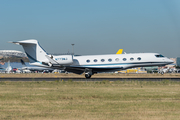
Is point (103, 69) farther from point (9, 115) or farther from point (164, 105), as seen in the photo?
point (9, 115)

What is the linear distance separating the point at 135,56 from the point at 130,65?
4.95 feet

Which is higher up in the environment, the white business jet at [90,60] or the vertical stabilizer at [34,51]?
the vertical stabilizer at [34,51]

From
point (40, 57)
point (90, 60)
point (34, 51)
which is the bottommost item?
point (90, 60)

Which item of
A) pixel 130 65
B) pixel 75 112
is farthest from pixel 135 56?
pixel 75 112

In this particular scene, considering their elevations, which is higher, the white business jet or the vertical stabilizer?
the vertical stabilizer

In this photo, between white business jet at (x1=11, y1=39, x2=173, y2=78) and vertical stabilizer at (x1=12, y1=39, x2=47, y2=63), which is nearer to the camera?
white business jet at (x1=11, y1=39, x2=173, y2=78)

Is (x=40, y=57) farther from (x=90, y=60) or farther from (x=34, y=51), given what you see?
(x=90, y=60)

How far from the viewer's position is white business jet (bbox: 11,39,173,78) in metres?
35.9

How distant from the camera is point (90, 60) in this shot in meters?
37.0

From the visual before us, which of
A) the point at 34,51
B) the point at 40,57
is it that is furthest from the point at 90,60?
the point at 34,51

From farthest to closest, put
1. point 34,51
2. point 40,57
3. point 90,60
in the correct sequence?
point 40,57 < point 34,51 < point 90,60

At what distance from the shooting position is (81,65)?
1459 inches

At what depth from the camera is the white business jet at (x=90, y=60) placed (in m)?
35.9

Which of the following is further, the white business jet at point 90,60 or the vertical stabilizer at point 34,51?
the vertical stabilizer at point 34,51
